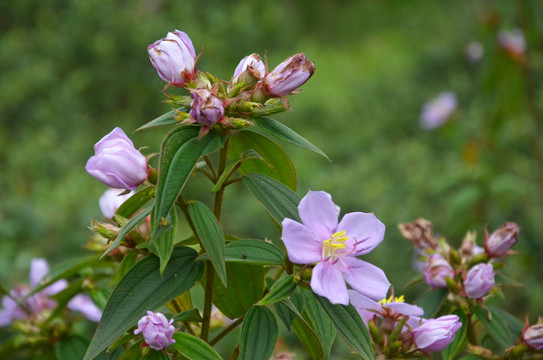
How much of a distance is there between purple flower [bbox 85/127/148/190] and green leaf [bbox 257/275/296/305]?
0.49 feet

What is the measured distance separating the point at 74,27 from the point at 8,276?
241 centimetres

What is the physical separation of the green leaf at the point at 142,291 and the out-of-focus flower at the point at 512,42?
1.60m

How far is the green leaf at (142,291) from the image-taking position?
0.49 m

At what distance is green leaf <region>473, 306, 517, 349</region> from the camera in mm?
683

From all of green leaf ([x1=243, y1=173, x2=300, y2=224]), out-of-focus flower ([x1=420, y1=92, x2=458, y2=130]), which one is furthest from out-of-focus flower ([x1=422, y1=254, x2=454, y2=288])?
out-of-focus flower ([x1=420, y1=92, x2=458, y2=130])

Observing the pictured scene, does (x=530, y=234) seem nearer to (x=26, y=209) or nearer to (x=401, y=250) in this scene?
(x=401, y=250)

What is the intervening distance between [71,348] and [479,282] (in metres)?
0.47

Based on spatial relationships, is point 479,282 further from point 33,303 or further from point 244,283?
point 33,303

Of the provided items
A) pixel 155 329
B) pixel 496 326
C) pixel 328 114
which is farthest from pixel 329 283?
pixel 328 114

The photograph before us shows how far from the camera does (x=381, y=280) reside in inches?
21.6

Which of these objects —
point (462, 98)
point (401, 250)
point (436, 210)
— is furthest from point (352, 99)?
point (401, 250)

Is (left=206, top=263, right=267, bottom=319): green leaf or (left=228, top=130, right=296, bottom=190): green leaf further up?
(left=228, top=130, right=296, bottom=190): green leaf

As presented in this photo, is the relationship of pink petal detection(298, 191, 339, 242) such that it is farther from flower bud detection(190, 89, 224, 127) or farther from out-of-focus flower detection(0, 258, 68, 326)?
out-of-focus flower detection(0, 258, 68, 326)

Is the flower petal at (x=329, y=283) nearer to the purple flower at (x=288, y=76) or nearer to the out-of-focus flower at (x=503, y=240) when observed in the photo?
the purple flower at (x=288, y=76)
